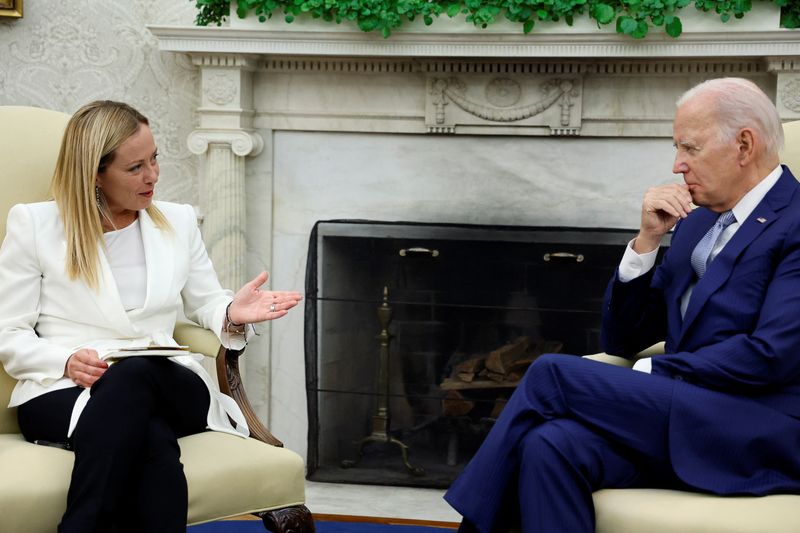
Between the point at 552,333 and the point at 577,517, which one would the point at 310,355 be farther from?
the point at 577,517

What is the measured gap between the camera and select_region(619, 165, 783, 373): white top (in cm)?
205

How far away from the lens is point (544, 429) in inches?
74.2

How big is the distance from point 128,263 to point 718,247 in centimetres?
120

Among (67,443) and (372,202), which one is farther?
(372,202)

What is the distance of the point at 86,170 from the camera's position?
2256mm

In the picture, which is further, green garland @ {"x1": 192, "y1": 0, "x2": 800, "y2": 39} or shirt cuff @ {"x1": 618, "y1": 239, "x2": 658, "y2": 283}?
green garland @ {"x1": 192, "y1": 0, "x2": 800, "y2": 39}

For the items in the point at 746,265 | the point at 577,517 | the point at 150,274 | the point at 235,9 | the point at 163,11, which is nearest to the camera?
the point at 577,517

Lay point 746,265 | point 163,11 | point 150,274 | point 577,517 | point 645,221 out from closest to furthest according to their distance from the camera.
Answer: point 577,517 < point 746,265 < point 645,221 < point 150,274 < point 163,11

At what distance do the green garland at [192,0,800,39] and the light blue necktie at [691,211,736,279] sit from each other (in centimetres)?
119

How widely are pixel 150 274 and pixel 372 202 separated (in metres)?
1.38

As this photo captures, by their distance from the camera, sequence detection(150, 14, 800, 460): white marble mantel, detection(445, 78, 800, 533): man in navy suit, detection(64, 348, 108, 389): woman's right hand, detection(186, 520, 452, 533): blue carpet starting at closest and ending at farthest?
detection(445, 78, 800, 533): man in navy suit, detection(64, 348, 108, 389): woman's right hand, detection(186, 520, 452, 533): blue carpet, detection(150, 14, 800, 460): white marble mantel

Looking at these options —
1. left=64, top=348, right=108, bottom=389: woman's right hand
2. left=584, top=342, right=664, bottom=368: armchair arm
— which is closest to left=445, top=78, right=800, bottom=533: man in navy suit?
left=584, top=342, right=664, bottom=368: armchair arm

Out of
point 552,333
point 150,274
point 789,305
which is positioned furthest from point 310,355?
point 789,305

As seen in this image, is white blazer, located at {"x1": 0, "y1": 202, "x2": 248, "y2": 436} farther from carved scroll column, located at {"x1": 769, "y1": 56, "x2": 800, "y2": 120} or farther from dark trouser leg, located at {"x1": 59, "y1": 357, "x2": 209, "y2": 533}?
carved scroll column, located at {"x1": 769, "y1": 56, "x2": 800, "y2": 120}
